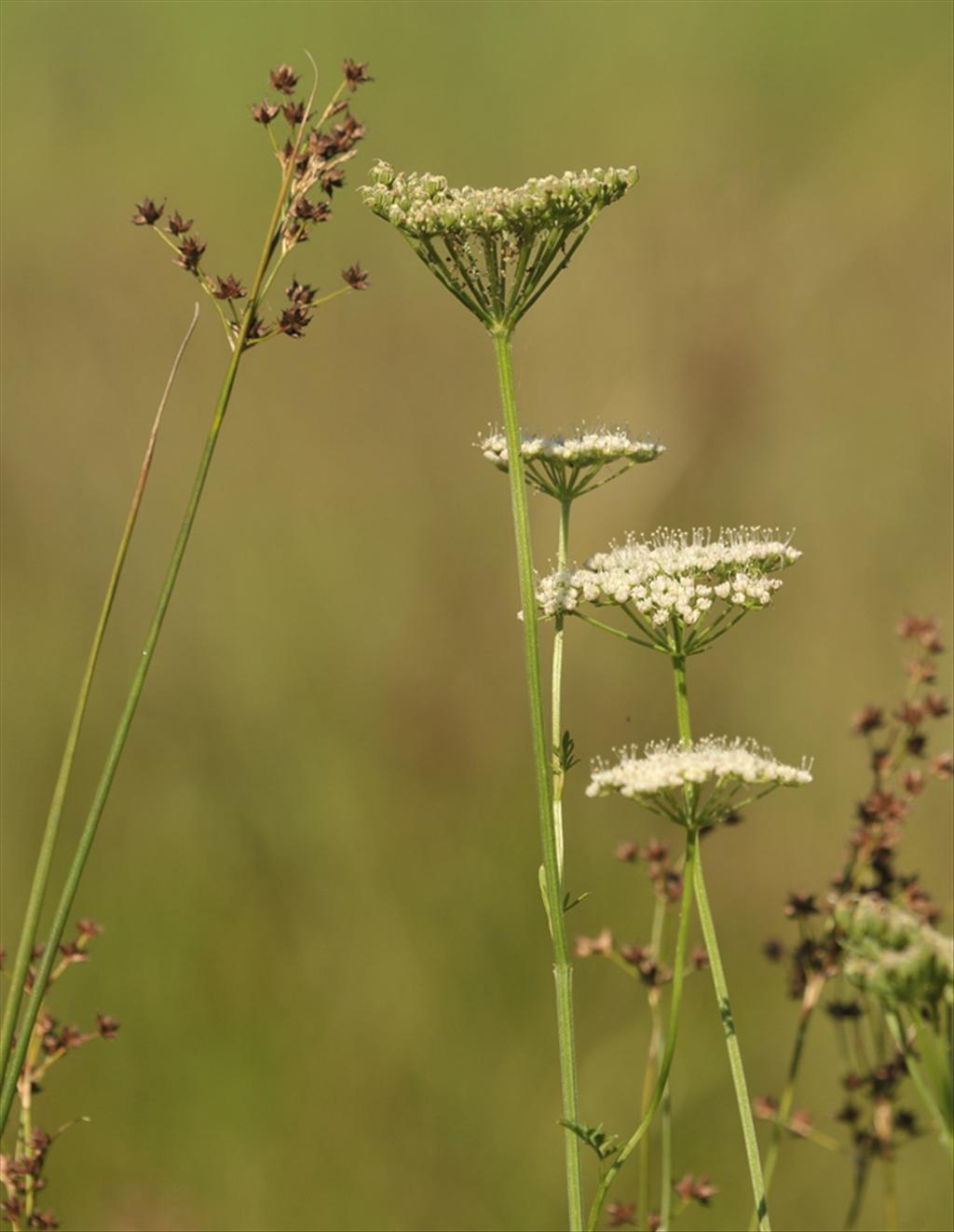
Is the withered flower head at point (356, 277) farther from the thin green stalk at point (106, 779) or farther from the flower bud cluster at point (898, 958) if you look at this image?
the flower bud cluster at point (898, 958)

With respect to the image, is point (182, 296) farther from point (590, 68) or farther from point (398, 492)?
point (590, 68)

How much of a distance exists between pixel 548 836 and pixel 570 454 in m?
0.81

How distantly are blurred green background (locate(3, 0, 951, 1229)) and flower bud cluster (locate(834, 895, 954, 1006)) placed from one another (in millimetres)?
2267

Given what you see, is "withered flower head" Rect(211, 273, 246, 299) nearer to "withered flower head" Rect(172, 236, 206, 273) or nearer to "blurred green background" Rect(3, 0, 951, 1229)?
"withered flower head" Rect(172, 236, 206, 273)

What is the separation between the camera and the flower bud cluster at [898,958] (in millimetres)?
1820

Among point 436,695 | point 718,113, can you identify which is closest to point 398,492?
point 436,695

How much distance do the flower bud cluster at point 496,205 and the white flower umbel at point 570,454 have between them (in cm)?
39

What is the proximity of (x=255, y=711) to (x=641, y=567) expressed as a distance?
3.19m

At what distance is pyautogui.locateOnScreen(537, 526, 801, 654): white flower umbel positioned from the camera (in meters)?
2.57

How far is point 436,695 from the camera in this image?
5.89 m

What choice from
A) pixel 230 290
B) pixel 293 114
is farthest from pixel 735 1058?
pixel 293 114

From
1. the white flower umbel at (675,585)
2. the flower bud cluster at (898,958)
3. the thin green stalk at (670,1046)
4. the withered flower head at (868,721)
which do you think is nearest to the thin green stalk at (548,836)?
the thin green stalk at (670,1046)

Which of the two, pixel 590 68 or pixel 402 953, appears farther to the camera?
pixel 590 68

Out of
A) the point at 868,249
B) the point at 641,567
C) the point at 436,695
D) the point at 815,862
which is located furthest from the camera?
the point at 868,249
